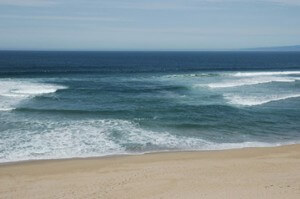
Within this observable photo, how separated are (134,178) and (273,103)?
21.8 metres

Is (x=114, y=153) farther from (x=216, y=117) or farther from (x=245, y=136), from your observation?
→ (x=216, y=117)

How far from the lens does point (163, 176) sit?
50.4 ft

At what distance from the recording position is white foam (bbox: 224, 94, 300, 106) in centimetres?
3400

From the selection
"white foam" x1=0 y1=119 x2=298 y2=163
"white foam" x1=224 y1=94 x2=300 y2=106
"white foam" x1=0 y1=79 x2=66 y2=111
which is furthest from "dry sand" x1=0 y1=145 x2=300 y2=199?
"white foam" x1=224 y1=94 x2=300 y2=106

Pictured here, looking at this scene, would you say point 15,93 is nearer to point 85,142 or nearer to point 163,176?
point 85,142

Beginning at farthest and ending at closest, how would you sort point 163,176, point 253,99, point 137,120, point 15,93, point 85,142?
point 15,93, point 253,99, point 137,120, point 85,142, point 163,176

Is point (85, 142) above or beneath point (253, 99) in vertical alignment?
beneath

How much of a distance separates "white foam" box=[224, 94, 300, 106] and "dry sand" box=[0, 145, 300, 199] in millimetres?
14605

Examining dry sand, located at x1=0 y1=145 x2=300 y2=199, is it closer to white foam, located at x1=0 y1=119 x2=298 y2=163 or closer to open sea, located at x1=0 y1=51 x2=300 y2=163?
white foam, located at x1=0 y1=119 x2=298 y2=163

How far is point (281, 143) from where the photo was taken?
21766mm

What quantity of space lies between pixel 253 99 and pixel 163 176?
2255 cm

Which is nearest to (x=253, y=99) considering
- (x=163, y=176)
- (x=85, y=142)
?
(x=85, y=142)

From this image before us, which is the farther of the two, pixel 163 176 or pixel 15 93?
pixel 15 93

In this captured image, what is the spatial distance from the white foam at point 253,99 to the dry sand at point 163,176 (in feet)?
47.9
